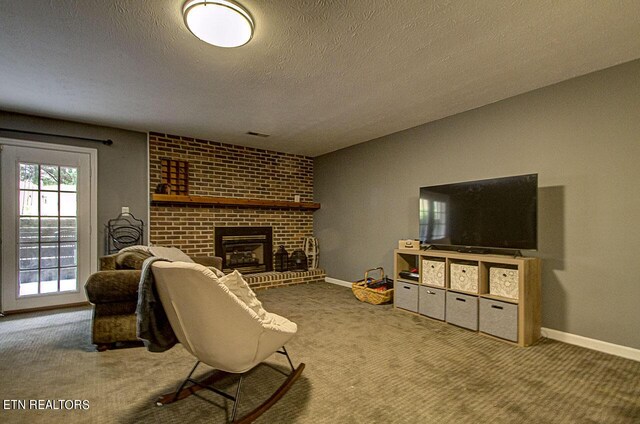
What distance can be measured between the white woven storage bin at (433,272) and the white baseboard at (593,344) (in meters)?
1.00

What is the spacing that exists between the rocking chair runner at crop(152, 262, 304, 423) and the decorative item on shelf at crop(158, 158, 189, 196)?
331 cm

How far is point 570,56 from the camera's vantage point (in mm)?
2451

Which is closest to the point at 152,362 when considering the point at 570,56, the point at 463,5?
the point at 463,5

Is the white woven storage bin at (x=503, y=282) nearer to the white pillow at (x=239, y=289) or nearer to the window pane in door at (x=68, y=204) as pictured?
the white pillow at (x=239, y=289)

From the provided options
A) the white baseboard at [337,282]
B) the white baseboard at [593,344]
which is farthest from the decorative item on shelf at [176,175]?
the white baseboard at [593,344]

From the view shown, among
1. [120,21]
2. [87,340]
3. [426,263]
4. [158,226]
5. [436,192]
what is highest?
[120,21]

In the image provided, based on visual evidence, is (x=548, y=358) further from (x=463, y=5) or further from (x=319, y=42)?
(x=319, y=42)

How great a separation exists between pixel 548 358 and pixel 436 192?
1.88 meters

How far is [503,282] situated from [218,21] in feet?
10.2

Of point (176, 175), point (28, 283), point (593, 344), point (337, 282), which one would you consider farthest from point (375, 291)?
point (28, 283)

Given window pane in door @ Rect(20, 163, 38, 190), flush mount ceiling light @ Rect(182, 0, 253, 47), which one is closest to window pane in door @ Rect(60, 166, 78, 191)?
window pane in door @ Rect(20, 163, 38, 190)

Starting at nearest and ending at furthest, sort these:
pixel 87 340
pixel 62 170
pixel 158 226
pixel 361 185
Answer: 1. pixel 87 340
2. pixel 62 170
3. pixel 158 226
4. pixel 361 185

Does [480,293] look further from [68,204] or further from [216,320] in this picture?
[68,204]

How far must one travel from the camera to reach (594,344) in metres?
2.66
